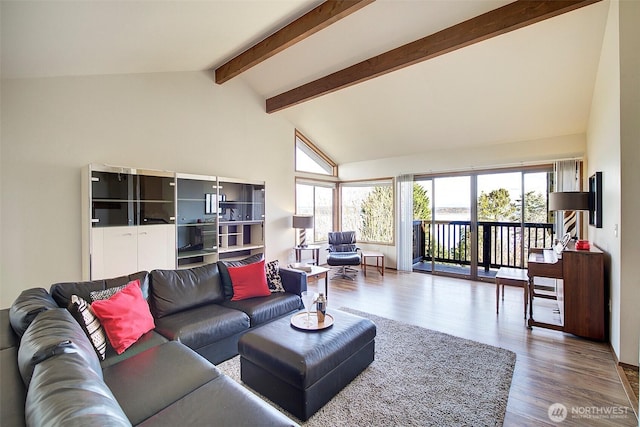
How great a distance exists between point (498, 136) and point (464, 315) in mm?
3218

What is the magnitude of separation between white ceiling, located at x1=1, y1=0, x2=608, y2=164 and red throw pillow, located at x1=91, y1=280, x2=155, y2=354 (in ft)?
7.27

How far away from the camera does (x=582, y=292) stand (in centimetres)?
306

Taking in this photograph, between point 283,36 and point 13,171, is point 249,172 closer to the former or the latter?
point 283,36

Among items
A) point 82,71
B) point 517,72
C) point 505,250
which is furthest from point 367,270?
point 82,71

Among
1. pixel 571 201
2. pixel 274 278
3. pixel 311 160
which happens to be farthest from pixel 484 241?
pixel 274 278

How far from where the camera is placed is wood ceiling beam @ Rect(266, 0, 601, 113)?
2.75 m

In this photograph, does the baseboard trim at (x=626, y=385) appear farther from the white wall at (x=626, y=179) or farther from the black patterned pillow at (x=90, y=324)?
the black patterned pillow at (x=90, y=324)

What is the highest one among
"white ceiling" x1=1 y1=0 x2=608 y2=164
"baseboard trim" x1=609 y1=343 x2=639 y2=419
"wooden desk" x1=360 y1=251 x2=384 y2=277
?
"white ceiling" x1=1 y1=0 x2=608 y2=164

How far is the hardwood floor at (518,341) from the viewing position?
2039 millimetres

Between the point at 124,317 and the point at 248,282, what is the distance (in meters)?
1.23

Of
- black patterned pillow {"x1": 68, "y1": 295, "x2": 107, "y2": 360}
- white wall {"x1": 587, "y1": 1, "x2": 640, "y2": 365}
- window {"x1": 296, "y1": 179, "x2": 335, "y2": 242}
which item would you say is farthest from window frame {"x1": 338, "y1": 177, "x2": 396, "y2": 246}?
black patterned pillow {"x1": 68, "y1": 295, "x2": 107, "y2": 360}

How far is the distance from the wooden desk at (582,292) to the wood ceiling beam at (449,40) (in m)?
2.41

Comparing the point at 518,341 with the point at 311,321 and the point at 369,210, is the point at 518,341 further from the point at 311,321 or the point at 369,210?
the point at 369,210

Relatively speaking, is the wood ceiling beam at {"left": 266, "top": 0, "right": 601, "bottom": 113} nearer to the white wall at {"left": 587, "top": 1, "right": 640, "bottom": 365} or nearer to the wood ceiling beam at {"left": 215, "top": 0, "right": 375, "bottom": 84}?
the white wall at {"left": 587, "top": 1, "right": 640, "bottom": 365}
